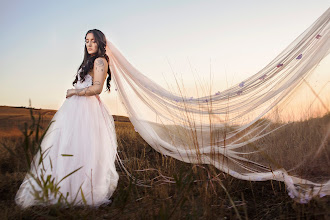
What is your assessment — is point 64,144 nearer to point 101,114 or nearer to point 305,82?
point 101,114

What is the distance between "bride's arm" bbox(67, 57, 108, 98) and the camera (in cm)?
317

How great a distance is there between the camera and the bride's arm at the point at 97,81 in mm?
3170

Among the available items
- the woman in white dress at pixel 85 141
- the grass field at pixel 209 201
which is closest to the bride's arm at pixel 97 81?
the woman in white dress at pixel 85 141

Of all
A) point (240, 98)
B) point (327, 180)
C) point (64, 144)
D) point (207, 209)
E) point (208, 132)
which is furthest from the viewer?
point (208, 132)

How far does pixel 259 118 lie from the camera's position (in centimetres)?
320

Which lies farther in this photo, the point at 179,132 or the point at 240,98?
the point at 179,132

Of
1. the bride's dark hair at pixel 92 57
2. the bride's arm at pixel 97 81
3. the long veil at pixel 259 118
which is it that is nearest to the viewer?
the long veil at pixel 259 118

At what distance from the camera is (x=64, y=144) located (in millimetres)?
3062

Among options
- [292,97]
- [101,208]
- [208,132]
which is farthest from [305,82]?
[101,208]

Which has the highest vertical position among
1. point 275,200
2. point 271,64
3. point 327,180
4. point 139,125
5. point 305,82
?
point 271,64

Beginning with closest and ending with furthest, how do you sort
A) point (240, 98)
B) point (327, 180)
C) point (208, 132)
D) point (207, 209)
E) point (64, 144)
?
1. point (207, 209)
2. point (327, 180)
3. point (64, 144)
4. point (240, 98)
5. point (208, 132)

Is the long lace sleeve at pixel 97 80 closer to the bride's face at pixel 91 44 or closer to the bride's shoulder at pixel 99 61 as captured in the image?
the bride's shoulder at pixel 99 61

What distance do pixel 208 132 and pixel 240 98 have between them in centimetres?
57

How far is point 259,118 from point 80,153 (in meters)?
1.97
